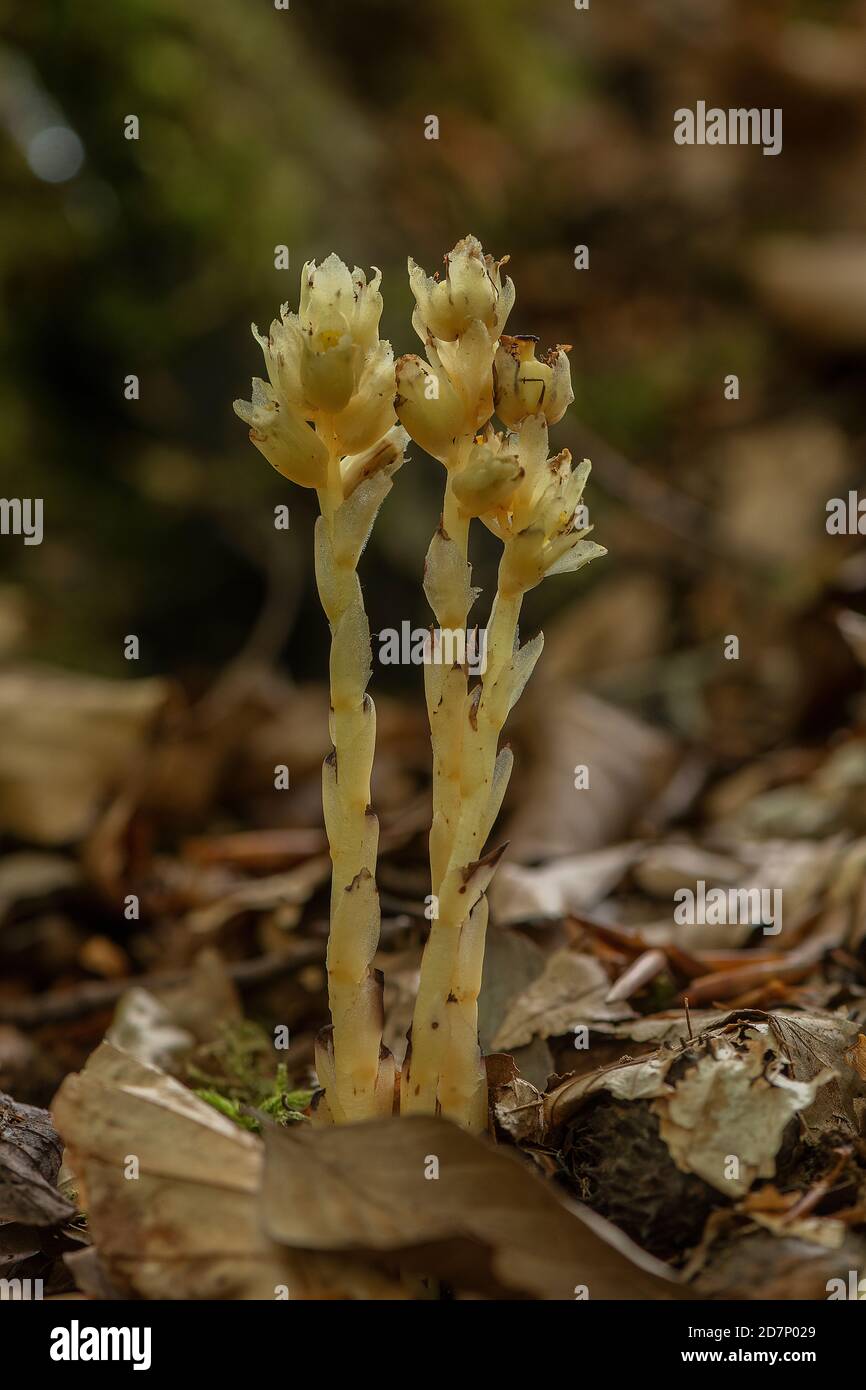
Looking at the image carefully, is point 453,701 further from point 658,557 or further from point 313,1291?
point 658,557

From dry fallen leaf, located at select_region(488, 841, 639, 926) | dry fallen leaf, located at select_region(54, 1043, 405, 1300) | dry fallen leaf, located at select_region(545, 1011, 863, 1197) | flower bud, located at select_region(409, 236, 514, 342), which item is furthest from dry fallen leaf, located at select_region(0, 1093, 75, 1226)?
flower bud, located at select_region(409, 236, 514, 342)

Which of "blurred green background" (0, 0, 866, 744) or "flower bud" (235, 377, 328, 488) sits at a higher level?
"blurred green background" (0, 0, 866, 744)

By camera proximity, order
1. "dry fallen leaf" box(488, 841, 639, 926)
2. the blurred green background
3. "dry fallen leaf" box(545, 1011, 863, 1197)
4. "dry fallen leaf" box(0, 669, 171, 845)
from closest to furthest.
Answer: "dry fallen leaf" box(545, 1011, 863, 1197) → "dry fallen leaf" box(488, 841, 639, 926) → "dry fallen leaf" box(0, 669, 171, 845) → the blurred green background

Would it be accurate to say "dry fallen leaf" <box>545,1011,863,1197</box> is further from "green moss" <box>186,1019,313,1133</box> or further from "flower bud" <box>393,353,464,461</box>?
"flower bud" <box>393,353,464,461</box>

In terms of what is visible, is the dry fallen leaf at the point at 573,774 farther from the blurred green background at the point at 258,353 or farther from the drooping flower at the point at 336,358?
the drooping flower at the point at 336,358

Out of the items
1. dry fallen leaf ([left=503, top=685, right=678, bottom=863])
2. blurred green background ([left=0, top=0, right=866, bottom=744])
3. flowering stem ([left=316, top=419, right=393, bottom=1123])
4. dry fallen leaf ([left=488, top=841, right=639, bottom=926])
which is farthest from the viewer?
blurred green background ([left=0, top=0, right=866, bottom=744])

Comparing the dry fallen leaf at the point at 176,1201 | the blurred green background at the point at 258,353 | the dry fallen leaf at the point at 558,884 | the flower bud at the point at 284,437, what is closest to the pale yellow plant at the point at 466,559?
the flower bud at the point at 284,437
